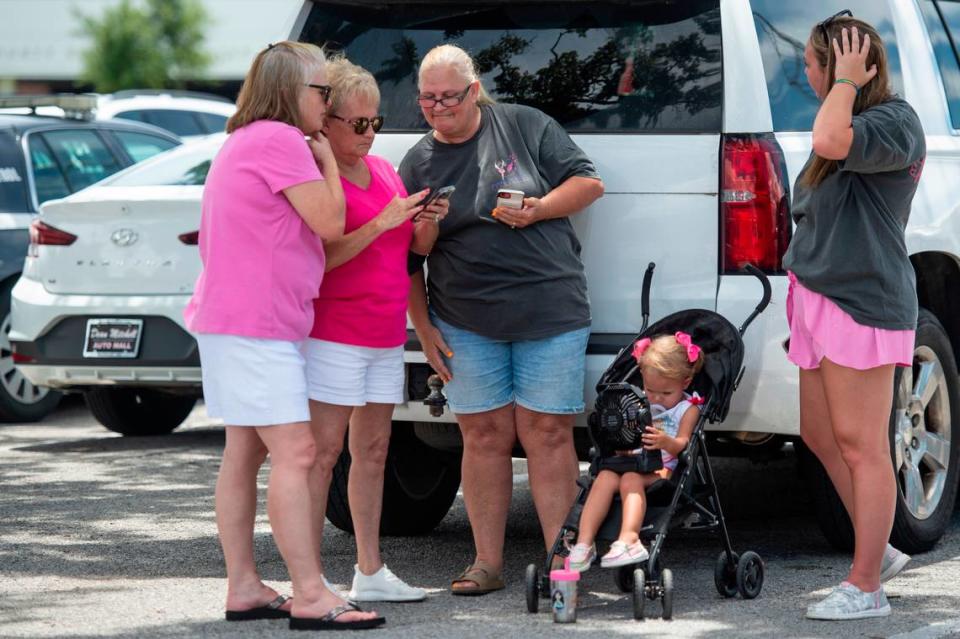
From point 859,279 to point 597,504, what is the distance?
1060mm

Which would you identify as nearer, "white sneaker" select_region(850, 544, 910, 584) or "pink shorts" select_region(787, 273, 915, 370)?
"pink shorts" select_region(787, 273, 915, 370)

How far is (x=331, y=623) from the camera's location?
4.96 metres

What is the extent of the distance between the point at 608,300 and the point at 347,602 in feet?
4.59

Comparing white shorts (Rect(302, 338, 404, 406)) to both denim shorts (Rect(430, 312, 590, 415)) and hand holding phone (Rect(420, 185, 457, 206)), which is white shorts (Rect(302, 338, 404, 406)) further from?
hand holding phone (Rect(420, 185, 457, 206))

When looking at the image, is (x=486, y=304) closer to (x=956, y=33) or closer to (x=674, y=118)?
(x=674, y=118)

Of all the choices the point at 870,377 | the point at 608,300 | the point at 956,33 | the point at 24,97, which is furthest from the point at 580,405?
the point at 24,97

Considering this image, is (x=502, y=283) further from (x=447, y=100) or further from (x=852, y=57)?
(x=852, y=57)

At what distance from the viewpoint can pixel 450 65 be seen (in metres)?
5.40

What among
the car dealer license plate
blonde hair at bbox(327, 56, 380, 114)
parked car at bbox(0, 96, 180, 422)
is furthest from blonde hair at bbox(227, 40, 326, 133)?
parked car at bbox(0, 96, 180, 422)

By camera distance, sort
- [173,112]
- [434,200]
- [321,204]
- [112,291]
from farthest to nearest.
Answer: [173,112]
[112,291]
[434,200]
[321,204]

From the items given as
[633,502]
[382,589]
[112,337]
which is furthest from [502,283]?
[112,337]

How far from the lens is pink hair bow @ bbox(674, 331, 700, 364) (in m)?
5.30

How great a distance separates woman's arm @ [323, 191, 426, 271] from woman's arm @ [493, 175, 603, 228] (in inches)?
13.0

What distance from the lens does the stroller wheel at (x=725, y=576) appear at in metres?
5.36
